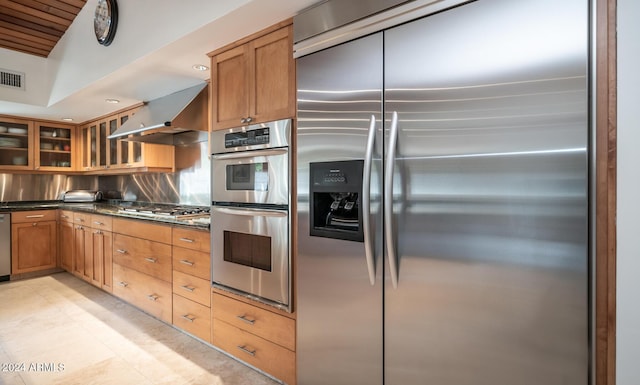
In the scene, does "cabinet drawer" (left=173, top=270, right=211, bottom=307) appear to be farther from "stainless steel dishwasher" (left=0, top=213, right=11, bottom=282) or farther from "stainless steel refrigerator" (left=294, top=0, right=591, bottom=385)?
"stainless steel dishwasher" (left=0, top=213, right=11, bottom=282)

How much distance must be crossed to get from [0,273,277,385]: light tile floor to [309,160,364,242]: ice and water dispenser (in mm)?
1084

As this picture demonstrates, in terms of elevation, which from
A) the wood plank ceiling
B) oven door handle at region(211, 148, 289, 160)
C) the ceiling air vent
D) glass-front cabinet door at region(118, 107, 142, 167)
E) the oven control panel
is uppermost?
the wood plank ceiling

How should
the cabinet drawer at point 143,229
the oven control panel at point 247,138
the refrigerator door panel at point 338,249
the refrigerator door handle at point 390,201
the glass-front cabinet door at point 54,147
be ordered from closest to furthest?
1. the refrigerator door handle at point 390,201
2. the refrigerator door panel at point 338,249
3. the oven control panel at point 247,138
4. the cabinet drawer at point 143,229
5. the glass-front cabinet door at point 54,147

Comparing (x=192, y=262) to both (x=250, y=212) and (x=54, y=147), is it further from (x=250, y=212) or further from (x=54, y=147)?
(x=54, y=147)

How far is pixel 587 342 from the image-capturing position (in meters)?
1.07

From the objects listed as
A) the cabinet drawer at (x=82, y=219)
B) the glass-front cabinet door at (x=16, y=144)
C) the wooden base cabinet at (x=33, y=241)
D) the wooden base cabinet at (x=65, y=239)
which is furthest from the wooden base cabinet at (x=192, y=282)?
the glass-front cabinet door at (x=16, y=144)

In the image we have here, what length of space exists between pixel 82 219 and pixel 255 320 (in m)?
3.11

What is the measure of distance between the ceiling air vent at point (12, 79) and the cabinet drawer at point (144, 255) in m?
2.14

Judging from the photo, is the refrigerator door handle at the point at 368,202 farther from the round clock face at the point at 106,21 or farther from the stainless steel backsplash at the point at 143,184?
the round clock face at the point at 106,21

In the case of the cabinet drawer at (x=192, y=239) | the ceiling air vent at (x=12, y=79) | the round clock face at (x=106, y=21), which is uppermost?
the round clock face at (x=106, y=21)

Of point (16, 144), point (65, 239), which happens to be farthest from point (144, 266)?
point (16, 144)

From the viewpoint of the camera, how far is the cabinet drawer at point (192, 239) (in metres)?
2.44

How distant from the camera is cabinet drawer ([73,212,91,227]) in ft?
12.8

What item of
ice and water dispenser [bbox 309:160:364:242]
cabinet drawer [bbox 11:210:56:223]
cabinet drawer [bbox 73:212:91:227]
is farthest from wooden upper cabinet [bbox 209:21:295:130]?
cabinet drawer [bbox 11:210:56:223]
